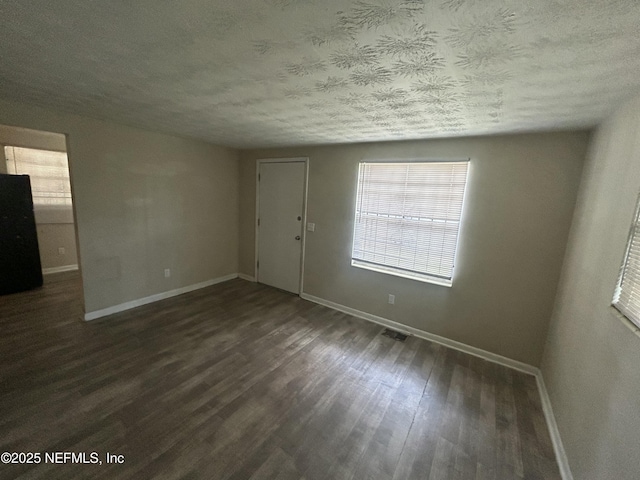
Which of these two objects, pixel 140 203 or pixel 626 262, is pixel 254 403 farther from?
pixel 140 203

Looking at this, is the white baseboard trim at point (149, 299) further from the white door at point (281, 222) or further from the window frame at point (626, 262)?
the window frame at point (626, 262)

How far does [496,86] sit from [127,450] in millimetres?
2947

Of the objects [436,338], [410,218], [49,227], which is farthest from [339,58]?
[49,227]

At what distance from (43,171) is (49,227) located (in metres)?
0.90

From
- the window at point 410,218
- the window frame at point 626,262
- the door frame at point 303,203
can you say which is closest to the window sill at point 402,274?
the window at point 410,218

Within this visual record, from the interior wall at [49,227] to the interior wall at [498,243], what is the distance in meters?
4.60

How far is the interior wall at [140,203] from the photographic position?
8.66 feet

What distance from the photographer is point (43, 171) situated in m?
4.00

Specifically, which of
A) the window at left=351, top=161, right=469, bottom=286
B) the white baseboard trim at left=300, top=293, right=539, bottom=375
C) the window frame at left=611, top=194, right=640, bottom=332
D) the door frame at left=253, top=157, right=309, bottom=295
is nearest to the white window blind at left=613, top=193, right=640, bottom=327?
the window frame at left=611, top=194, right=640, bottom=332

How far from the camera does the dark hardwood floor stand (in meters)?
1.46

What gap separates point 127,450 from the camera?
1.46m

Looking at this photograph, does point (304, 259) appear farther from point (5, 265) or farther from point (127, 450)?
point (5, 265)

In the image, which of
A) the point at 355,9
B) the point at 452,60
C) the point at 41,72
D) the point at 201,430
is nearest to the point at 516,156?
the point at 452,60

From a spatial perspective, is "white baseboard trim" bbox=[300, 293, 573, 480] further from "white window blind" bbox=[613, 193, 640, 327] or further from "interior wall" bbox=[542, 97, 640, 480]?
"white window blind" bbox=[613, 193, 640, 327]
